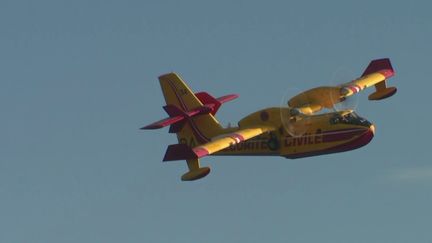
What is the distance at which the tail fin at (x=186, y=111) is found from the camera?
363 ft

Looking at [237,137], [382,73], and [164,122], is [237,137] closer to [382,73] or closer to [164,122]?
[164,122]

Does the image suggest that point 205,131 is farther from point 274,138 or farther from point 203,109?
point 274,138

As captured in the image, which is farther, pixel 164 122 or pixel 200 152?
pixel 164 122

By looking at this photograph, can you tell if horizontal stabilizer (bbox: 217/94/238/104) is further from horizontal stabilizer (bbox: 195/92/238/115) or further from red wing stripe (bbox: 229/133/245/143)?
red wing stripe (bbox: 229/133/245/143)

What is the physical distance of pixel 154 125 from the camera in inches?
4173

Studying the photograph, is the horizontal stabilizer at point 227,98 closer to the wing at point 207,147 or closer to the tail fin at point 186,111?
the tail fin at point 186,111

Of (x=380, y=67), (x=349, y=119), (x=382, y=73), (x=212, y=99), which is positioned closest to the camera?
(x=349, y=119)

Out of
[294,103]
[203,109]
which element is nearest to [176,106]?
[203,109]

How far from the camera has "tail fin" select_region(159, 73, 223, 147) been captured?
111 m

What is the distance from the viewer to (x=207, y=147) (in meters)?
98.4

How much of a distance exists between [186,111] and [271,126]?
1123cm

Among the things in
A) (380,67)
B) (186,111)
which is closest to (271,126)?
(186,111)

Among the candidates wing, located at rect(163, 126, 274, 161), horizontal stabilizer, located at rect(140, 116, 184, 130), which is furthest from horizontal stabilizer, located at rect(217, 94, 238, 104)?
wing, located at rect(163, 126, 274, 161)

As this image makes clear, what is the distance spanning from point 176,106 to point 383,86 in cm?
1965
